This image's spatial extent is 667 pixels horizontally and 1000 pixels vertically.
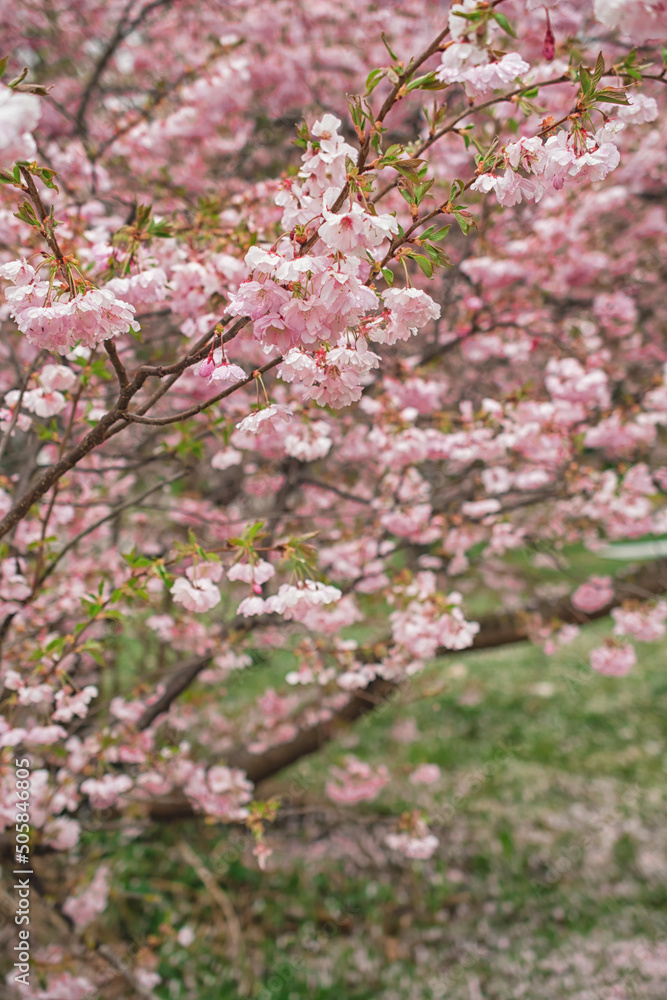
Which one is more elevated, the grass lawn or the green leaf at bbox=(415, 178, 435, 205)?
the green leaf at bbox=(415, 178, 435, 205)

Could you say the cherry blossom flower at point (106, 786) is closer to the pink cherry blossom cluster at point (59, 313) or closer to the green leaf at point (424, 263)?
the pink cherry blossom cluster at point (59, 313)

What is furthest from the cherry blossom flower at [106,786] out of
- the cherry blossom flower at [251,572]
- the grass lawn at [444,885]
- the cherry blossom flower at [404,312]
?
the cherry blossom flower at [404,312]

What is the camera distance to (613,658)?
311cm

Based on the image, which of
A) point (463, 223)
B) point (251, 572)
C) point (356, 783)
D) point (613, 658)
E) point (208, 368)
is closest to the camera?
point (463, 223)

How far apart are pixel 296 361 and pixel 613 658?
108 inches

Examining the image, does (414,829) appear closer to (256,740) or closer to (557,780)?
(256,740)

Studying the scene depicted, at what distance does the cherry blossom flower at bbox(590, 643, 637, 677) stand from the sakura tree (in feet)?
0.06

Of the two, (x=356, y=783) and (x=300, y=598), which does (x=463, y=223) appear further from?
(x=356, y=783)

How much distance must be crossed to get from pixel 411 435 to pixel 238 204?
1.18 meters

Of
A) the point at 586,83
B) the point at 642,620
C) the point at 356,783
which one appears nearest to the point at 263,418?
the point at 586,83

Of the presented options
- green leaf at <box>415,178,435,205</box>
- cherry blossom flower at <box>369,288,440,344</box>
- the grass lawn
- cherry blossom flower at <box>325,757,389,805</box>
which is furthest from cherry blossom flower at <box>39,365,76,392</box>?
cherry blossom flower at <box>325,757,389,805</box>

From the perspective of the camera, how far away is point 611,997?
296cm

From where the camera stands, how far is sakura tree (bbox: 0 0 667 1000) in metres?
1.11

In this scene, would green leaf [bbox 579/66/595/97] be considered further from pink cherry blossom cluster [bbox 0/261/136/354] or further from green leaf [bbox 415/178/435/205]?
pink cherry blossom cluster [bbox 0/261/136/354]
